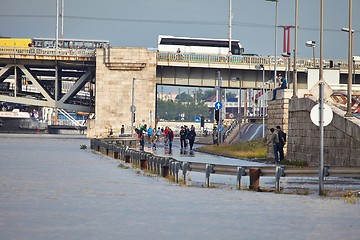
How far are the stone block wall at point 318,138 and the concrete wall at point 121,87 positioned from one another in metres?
68.2

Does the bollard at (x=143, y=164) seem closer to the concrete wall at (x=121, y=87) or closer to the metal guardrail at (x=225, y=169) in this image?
the metal guardrail at (x=225, y=169)

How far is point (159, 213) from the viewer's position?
23.5 meters

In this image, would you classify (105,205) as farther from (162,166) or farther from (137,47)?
(137,47)

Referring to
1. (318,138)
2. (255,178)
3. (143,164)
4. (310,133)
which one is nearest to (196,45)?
(310,133)

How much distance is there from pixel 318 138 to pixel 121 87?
254 feet

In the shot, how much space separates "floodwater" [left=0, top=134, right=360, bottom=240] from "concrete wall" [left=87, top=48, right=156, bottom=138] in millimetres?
86899

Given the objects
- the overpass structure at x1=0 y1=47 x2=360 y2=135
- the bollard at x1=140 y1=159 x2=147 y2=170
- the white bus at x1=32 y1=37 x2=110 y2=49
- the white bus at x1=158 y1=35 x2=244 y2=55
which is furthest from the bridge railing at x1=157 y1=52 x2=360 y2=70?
the bollard at x1=140 y1=159 x2=147 y2=170

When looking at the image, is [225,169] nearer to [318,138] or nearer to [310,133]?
[318,138]

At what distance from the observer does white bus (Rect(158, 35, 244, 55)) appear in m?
145

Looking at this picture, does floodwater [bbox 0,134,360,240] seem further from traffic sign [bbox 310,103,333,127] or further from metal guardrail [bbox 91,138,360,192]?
traffic sign [bbox 310,103,333,127]

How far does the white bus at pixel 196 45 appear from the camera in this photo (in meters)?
145

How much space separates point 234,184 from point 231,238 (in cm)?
1717

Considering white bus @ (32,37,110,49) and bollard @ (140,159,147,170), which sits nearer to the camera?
bollard @ (140,159,147,170)

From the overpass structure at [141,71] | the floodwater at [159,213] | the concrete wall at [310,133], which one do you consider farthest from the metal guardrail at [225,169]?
the overpass structure at [141,71]
